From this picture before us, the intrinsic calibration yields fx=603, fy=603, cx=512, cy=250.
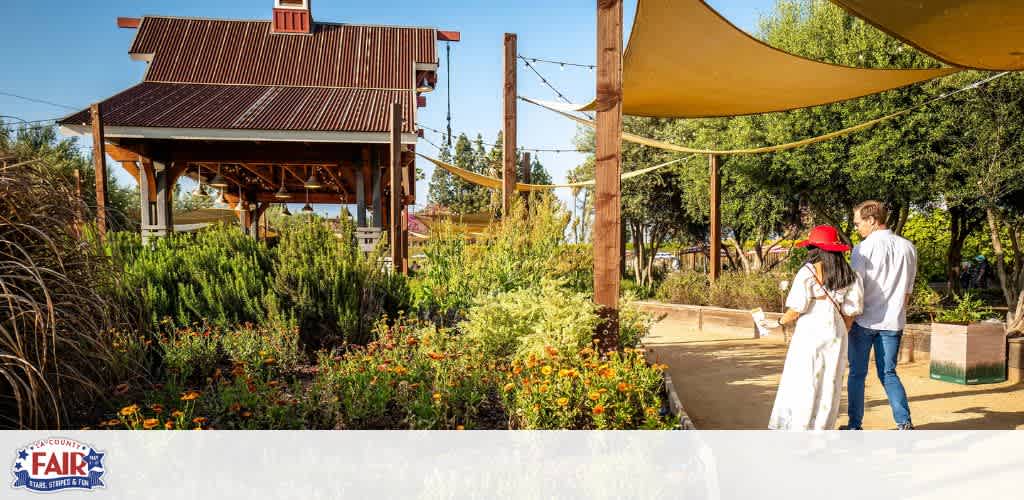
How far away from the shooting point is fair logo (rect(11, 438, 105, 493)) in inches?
88.1

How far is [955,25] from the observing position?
14.8ft

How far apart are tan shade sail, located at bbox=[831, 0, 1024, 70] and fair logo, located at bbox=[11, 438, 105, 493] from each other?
506cm

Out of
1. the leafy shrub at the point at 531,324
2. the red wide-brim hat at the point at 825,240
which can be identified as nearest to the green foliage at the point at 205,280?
the leafy shrub at the point at 531,324

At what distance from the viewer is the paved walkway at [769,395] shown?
425 cm

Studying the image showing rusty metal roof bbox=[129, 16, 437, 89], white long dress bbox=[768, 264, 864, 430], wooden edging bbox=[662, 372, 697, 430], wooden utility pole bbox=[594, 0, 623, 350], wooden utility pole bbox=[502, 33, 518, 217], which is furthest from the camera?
rusty metal roof bbox=[129, 16, 437, 89]

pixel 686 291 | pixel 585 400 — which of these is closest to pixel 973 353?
pixel 585 400

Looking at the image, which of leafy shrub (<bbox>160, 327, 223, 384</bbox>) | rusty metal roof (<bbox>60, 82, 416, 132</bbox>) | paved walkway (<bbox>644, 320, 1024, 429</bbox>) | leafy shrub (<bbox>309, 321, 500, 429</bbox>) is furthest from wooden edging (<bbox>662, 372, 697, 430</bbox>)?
rusty metal roof (<bbox>60, 82, 416, 132</bbox>)

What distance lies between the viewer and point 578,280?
6203mm

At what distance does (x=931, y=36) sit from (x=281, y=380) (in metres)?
5.47

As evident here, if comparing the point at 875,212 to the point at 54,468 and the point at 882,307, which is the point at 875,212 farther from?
the point at 54,468

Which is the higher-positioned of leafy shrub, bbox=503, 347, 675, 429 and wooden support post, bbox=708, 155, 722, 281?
wooden support post, bbox=708, 155, 722, 281

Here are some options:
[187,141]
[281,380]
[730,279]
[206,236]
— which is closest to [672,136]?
[730,279]

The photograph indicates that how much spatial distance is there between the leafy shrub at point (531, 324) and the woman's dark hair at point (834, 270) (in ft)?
4.48

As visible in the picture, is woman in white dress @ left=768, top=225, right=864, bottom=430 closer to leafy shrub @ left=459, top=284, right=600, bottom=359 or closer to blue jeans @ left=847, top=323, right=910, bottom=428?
blue jeans @ left=847, top=323, right=910, bottom=428
